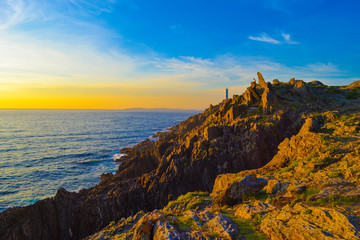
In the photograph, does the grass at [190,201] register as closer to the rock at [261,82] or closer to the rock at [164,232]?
the rock at [164,232]

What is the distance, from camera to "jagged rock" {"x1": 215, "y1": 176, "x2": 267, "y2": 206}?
12648 mm

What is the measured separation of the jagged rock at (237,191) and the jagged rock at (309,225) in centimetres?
415

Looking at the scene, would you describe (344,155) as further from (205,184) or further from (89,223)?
(89,223)

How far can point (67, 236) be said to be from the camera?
2088 cm

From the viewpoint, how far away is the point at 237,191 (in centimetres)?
1270

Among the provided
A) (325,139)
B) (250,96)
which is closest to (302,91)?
(250,96)

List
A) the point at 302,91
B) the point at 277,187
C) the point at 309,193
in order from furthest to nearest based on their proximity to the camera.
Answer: the point at 302,91
the point at 277,187
the point at 309,193

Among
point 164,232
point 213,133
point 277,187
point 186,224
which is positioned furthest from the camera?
point 213,133

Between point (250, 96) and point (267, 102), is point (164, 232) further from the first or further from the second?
point (250, 96)

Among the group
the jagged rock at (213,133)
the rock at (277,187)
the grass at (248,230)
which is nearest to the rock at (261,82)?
the jagged rock at (213,133)

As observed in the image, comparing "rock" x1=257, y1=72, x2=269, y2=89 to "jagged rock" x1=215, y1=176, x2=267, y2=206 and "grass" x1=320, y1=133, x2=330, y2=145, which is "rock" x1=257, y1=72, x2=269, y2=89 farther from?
"jagged rock" x1=215, y1=176, x2=267, y2=206

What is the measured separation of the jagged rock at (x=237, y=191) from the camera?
12.6 metres

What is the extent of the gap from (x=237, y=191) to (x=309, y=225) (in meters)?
5.85

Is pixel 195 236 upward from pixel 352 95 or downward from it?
downward
